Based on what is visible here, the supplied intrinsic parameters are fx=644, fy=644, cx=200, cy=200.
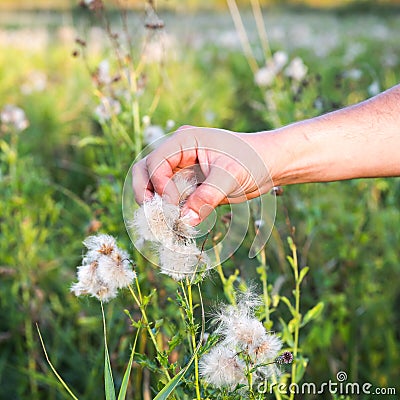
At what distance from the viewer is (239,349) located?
1003mm

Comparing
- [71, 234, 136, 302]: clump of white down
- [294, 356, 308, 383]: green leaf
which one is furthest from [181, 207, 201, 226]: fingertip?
[294, 356, 308, 383]: green leaf

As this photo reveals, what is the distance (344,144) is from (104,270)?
21.1 inches

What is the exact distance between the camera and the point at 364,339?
2197 millimetres

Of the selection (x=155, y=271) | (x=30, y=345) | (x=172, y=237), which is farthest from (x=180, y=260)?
(x=30, y=345)

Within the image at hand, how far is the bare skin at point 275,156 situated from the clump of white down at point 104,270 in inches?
4.2

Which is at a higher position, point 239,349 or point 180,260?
point 180,260

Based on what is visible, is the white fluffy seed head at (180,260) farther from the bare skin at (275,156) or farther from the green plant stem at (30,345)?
the green plant stem at (30,345)

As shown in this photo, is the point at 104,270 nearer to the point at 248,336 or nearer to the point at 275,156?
the point at 248,336

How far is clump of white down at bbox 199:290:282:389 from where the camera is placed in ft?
3.19

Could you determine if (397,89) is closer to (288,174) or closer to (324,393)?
(288,174)

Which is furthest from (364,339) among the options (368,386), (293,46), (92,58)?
(293,46)

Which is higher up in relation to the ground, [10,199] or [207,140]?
[10,199]

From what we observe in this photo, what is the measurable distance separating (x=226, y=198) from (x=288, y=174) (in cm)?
20

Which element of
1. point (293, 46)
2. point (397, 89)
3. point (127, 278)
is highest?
point (293, 46)
